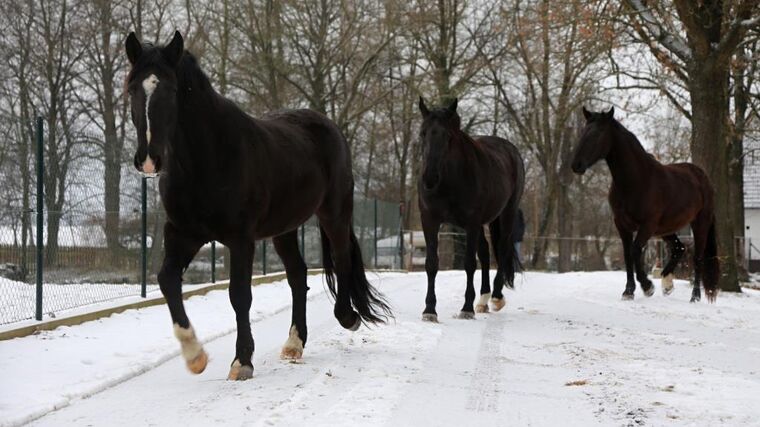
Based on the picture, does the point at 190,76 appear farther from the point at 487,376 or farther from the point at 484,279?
the point at 484,279

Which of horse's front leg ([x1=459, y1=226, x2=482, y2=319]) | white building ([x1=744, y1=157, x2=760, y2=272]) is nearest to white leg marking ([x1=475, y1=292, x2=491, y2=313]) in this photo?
horse's front leg ([x1=459, y1=226, x2=482, y2=319])

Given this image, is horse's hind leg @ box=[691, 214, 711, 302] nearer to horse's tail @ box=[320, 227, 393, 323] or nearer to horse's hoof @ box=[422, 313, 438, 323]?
horse's hoof @ box=[422, 313, 438, 323]

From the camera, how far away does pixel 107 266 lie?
988 cm

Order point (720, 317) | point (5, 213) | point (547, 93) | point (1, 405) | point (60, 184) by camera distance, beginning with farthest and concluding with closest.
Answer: point (547, 93) → point (720, 317) → point (60, 184) → point (5, 213) → point (1, 405)

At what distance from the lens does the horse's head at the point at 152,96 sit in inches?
169

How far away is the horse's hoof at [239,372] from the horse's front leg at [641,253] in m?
7.51

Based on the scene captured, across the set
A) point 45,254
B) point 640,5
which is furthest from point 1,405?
point 640,5

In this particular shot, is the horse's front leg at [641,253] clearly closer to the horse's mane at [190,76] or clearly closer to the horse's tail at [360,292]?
the horse's tail at [360,292]

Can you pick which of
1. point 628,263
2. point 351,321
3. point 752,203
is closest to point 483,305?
point 628,263

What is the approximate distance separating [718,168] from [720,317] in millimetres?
4522

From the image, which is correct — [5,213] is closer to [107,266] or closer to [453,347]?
[107,266]

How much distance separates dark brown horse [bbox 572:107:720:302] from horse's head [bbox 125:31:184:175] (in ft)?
22.9

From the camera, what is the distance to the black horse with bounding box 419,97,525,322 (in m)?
8.46

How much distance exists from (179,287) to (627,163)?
7.68 m
